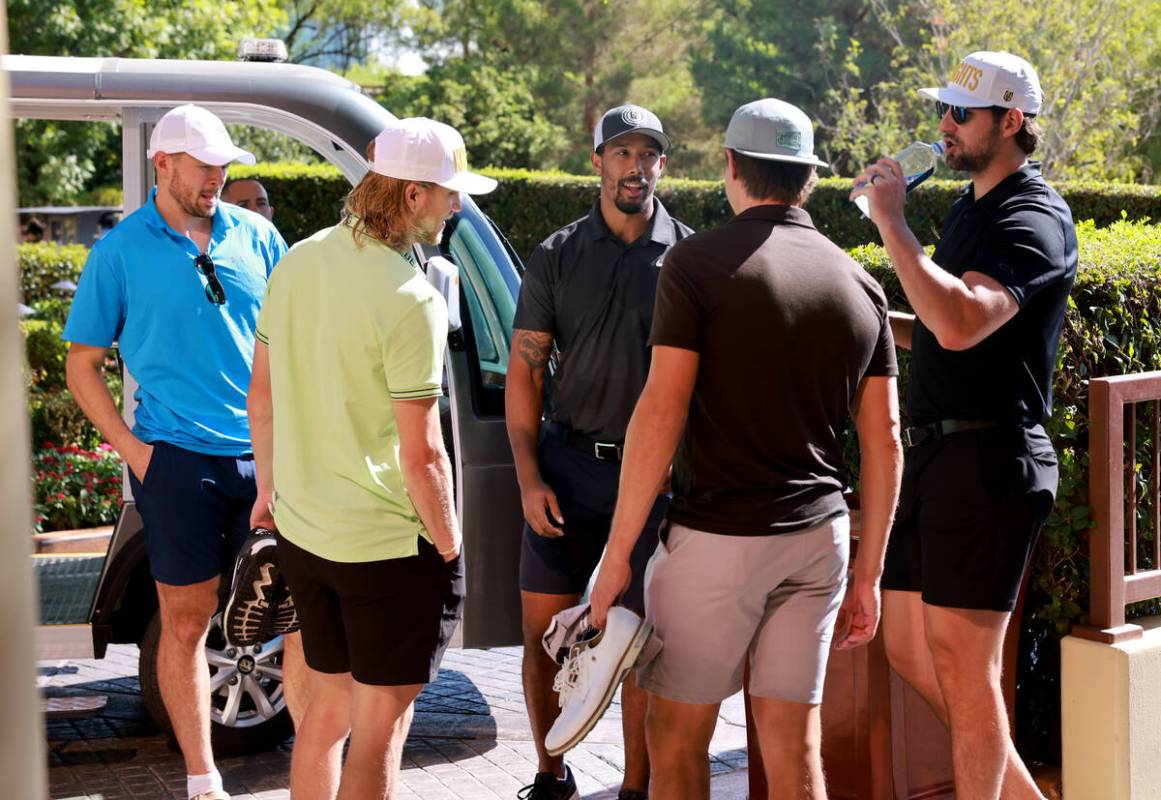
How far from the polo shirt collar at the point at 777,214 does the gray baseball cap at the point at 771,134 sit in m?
0.11

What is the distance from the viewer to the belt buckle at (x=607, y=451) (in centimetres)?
438

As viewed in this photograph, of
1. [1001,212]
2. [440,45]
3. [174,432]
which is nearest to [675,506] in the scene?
[1001,212]

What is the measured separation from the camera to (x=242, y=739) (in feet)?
16.8

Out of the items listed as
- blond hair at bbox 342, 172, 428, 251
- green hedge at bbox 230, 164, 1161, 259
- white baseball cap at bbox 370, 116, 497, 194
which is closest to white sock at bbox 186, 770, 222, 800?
blond hair at bbox 342, 172, 428, 251

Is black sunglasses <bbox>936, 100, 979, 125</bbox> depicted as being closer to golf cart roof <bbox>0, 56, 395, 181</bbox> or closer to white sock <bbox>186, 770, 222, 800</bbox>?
golf cart roof <bbox>0, 56, 395, 181</bbox>

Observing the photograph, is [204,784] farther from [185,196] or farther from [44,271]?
[44,271]

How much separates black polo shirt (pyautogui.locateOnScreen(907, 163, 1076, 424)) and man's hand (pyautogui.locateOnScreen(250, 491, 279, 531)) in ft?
5.79

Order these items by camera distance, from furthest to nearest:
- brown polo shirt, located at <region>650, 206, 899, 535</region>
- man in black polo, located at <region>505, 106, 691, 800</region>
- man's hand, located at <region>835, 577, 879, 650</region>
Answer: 1. man in black polo, located at <region>505, 106, 691, 800</region>
2. man's hand, located at <region>835, 577, 879, 650</region>
3. brown polo shirt, located at <region>650, 206, 899, 535</region>

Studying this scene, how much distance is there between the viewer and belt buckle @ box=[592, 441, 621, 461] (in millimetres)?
4383

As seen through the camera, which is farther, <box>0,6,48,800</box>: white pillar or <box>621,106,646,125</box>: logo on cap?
<box>621,106,646,125</box>: logo on cap

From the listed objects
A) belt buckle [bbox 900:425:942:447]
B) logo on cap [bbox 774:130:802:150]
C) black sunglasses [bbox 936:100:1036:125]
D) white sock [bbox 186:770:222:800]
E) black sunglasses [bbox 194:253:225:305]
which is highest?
black sunglasses [bbox 936:100:1036:125]

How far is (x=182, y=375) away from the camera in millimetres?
4395

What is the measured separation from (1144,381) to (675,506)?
179cm

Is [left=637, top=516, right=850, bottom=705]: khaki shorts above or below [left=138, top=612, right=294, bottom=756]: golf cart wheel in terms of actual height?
above
